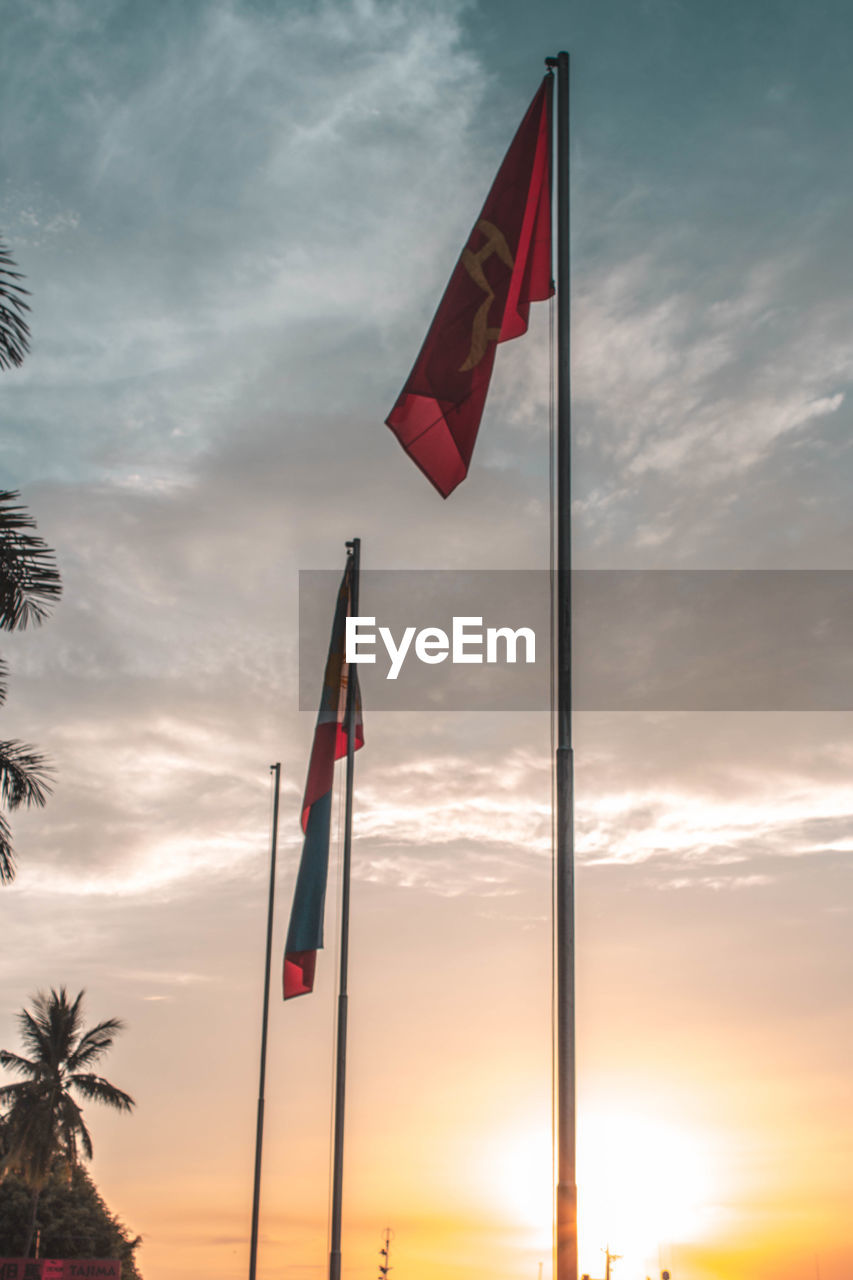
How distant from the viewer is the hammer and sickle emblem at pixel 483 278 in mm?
11805

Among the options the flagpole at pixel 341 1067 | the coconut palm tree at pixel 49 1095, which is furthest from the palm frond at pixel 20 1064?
the flagpole at pixel 341 1067

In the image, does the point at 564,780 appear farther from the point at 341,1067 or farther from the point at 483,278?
the point at 341,1067

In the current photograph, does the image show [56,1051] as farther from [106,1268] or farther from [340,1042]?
[340,1042]

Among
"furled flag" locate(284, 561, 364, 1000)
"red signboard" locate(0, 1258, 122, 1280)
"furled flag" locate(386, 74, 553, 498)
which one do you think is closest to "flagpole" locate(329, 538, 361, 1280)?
"furled flag" locate(284, 561, 364, 1000)

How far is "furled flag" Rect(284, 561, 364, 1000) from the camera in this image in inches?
797

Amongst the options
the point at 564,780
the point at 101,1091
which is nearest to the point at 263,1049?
the point at 101,1091

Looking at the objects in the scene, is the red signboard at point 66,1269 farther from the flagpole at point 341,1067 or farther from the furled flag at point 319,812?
the furled flag at point 319,812

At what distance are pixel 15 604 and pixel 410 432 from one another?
6.59 meters

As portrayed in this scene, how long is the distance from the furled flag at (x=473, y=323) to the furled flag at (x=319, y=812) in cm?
1000

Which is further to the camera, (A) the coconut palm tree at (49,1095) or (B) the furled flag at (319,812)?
(A) the coconut palm tree at (49,1095)

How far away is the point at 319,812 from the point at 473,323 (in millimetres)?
11037

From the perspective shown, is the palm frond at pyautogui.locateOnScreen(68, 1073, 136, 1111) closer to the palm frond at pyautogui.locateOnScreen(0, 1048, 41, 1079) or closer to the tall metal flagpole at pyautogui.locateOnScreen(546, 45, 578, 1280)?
the palm frond at pyautogui.locateOnScreen(0, 1048, 41, 1079)

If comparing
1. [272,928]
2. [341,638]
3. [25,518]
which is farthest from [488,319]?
[272,928]

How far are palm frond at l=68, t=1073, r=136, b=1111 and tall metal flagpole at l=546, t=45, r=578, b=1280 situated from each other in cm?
4313
